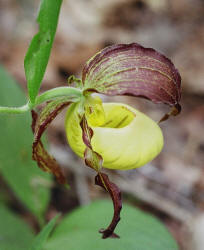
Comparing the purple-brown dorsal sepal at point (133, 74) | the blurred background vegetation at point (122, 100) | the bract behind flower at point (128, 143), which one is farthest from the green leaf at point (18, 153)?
the purple-brown dorsal sepal at point (133, 74)

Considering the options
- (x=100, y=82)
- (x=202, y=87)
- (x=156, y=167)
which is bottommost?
(x=156, y=167)

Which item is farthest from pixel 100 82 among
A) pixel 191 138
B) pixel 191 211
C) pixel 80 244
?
pixel 191 138

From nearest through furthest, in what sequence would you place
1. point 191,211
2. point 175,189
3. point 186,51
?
1. point 191,211
2. point 175,189
3. point 186,51

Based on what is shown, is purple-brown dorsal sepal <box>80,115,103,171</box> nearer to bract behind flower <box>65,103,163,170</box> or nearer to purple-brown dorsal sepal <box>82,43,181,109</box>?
bract behind flower <box>65,103,163,170</box>

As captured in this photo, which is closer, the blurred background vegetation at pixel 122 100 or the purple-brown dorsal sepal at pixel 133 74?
the purple-brown dorsal sepal at pixel 133 74

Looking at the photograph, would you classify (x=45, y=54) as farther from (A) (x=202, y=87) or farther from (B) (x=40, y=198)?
(A) (x=202, y=87)

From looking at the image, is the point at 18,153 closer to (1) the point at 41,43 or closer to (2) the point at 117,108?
(2) the point at 117,108

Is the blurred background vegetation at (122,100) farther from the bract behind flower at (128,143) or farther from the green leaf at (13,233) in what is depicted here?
the bract behind flower at (128,143)
